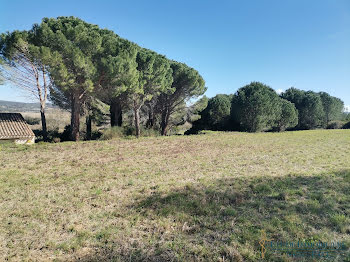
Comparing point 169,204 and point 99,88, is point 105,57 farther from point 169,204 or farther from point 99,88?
point 169,204

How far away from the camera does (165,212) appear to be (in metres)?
3.22

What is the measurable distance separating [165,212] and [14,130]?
12.8 metres

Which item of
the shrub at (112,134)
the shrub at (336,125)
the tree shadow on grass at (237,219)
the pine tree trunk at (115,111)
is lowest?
Result: the tree shadow on grass at (237,219)

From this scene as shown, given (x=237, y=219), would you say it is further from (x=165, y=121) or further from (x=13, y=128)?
(x=165, y=121)

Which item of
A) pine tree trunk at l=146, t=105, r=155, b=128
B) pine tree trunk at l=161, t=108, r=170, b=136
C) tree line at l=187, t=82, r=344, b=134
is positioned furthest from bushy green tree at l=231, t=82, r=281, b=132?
pine tree trunk at l=146, t=105, r=155, b=128

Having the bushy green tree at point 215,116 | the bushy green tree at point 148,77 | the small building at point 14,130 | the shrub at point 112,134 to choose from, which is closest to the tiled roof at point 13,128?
the small building at point 14,130

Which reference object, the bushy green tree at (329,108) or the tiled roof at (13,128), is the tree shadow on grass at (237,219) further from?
the bushy green tree at (329,108)

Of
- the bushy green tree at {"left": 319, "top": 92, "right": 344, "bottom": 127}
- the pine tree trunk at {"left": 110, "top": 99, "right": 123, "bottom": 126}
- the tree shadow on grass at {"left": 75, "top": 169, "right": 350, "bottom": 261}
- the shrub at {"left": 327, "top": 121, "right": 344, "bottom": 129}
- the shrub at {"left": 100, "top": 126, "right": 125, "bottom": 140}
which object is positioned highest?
the bushy green tree at {"left": 319, "top": 92, "right": 344, "bottom": 127}

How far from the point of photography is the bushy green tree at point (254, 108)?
25562mm

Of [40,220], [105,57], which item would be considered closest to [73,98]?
[105,57]

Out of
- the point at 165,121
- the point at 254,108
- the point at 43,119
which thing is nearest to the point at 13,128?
the point at 43,119

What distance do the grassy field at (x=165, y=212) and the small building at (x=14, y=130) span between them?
6586mm

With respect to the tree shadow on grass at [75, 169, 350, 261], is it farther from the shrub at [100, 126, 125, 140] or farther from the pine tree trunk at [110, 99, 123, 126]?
the pine tree trunk at [110, 99, 123, 126]

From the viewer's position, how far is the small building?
10621 millimetres
